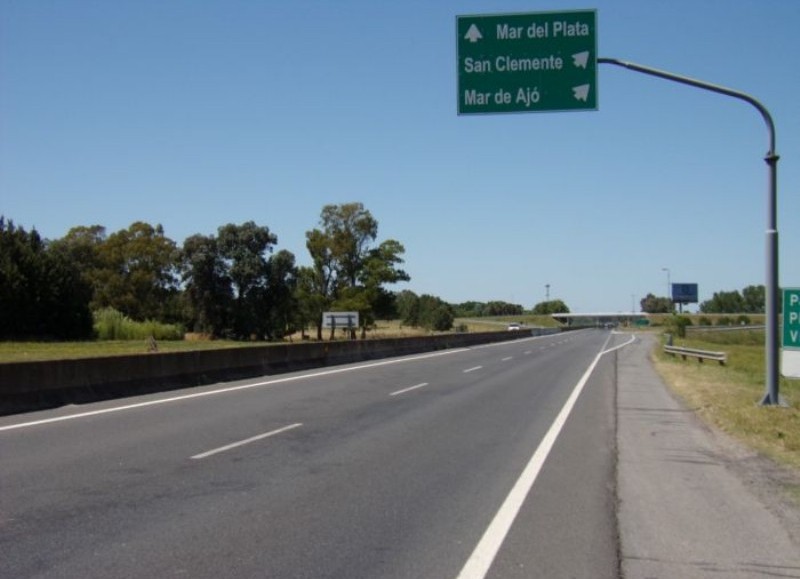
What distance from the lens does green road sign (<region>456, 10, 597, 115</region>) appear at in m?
16.2

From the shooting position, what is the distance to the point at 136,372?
1914 cm

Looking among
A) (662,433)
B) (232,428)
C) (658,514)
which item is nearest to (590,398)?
(662,433)

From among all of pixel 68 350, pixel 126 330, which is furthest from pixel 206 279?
pixel 68 350

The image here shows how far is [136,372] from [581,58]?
12194 mm

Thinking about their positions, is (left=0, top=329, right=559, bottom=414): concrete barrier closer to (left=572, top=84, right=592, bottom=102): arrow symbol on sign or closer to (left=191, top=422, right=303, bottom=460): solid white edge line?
(left=191, top=422, right=303, bottom=460): solid white edge line

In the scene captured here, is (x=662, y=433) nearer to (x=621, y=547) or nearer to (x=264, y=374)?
(x=621, y=547)

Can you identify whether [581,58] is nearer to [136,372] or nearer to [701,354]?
[136,372]

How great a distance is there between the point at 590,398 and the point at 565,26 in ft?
29.0

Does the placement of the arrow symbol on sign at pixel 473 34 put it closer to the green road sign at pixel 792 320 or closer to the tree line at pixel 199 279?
the green road sign at pixel 792 320

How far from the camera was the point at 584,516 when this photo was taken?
777cm

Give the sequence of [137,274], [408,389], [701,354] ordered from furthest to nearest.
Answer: [137,274] → [701,354] → [408,389]

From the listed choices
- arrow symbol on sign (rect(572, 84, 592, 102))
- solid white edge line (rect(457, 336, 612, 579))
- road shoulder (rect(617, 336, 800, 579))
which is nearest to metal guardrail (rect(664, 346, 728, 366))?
arrow symbol on sign (rect(572, 84, 592, 102))

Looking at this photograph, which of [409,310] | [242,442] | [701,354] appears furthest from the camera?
[409,310]

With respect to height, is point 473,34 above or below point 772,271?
above
